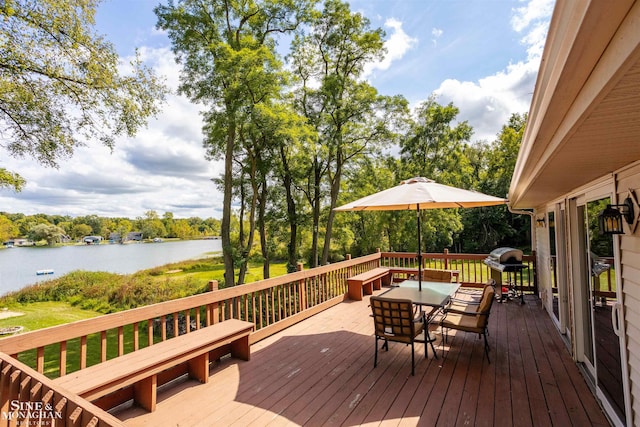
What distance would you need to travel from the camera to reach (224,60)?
8.87m

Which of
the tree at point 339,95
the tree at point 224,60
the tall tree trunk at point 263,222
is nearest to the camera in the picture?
the tree at point 224,60

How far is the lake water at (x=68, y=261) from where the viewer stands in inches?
587

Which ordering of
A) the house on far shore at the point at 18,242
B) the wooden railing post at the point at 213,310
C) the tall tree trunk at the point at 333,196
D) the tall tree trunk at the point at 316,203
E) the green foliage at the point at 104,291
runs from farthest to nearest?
the house on far shore at the point at 18,242, the green foliage at the point at 104,291, the tall tree trunk at the point at 316,203, the tall tree trunk at the point at 333,196, the wooden railing post at the point at 213,310

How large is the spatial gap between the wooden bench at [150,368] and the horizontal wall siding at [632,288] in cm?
366

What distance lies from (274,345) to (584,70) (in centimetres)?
443

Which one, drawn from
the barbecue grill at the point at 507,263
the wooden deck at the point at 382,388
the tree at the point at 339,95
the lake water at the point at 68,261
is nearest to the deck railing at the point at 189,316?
the wooden deck at the point at 382,388

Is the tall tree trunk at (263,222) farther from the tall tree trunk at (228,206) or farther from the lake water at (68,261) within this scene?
the lake water at (68,261)

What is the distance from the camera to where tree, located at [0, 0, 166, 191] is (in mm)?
5406

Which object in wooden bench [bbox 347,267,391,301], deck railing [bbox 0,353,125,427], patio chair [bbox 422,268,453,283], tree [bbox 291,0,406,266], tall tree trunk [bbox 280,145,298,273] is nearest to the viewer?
deck railing [bbox 0,353,125,427]

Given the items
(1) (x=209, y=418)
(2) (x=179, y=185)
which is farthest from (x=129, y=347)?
(2) (x=179, y=185)

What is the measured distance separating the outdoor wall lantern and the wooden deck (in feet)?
5.74

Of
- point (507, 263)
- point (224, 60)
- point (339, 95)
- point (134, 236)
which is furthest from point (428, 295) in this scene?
point (134, 236)

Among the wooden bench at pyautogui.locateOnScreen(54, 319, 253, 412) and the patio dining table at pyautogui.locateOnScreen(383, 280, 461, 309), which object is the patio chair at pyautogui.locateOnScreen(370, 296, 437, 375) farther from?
the wooden bench at pyautogui.locateOnScreen(54, 319, 253, 412)

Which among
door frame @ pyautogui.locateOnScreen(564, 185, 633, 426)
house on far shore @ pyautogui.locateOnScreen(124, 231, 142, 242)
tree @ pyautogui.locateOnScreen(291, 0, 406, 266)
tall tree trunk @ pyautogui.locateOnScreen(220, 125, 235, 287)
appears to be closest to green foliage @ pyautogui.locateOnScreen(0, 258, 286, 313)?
tall tree trunk @ pyautogui.locateOnScreen(220, 125, 235, 287)
